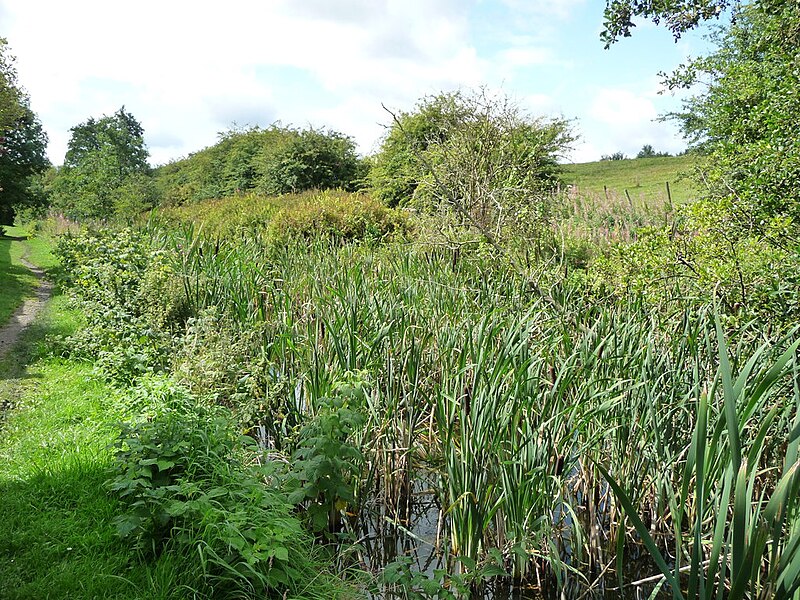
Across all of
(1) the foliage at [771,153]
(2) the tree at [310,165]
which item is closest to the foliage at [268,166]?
(2) the tree at [310,165]

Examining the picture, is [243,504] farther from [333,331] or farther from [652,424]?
[652,424]

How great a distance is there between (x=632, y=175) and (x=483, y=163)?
1933cm

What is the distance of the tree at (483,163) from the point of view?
25.5ft

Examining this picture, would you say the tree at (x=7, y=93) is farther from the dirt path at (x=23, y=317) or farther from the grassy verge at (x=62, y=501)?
the grassy verge at (x=62, y=501)

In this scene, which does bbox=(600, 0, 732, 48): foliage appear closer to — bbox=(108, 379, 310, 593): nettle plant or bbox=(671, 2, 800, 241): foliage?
bbox=(671, 2, 800, 241): foliage

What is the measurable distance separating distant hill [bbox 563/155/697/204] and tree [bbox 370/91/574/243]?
24.5ft

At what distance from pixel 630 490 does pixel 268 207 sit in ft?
41.4

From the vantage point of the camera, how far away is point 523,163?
A: 33.2ft

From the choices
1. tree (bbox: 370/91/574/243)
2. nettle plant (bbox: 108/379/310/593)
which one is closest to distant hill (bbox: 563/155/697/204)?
tree (bbox: 370/91/574/243)

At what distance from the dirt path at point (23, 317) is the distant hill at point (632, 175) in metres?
15.6

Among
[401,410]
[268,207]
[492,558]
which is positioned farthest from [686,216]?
[268,207]

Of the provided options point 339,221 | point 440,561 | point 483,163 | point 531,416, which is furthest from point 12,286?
point 531,416

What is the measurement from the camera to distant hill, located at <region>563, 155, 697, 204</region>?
21344 millimetres

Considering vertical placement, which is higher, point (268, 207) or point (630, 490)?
point (268, 207)
